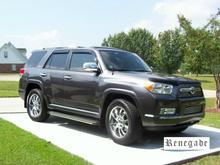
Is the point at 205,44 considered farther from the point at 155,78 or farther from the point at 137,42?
the point at 137,42

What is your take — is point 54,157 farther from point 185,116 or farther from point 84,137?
point 185,116

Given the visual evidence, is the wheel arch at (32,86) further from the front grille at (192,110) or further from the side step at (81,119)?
the front grille at (192,110)

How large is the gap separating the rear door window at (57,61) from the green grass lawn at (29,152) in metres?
1.92

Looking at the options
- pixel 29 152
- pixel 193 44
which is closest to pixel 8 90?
pixel 193 44

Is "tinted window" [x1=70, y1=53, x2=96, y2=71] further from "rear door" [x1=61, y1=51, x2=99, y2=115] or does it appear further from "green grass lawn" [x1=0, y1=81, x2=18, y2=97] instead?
"green grass lawn" [x1=0, y1=81, x2=18, y2=97]

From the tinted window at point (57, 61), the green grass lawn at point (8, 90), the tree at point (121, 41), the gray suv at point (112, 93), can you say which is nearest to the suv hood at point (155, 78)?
the gray suv at point (112, 93)

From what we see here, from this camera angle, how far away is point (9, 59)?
78812mm

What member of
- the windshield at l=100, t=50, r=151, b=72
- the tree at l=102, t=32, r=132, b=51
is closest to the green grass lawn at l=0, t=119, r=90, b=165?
the windshield at l=100, t=50, r=151, b=72

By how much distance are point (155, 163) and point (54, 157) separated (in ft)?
5.23

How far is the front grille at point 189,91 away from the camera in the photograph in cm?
667

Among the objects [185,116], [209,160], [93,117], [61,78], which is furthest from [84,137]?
[209,160]

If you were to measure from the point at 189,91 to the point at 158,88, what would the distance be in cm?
77

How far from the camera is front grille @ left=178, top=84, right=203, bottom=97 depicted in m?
6.67

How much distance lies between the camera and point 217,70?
1552cm
